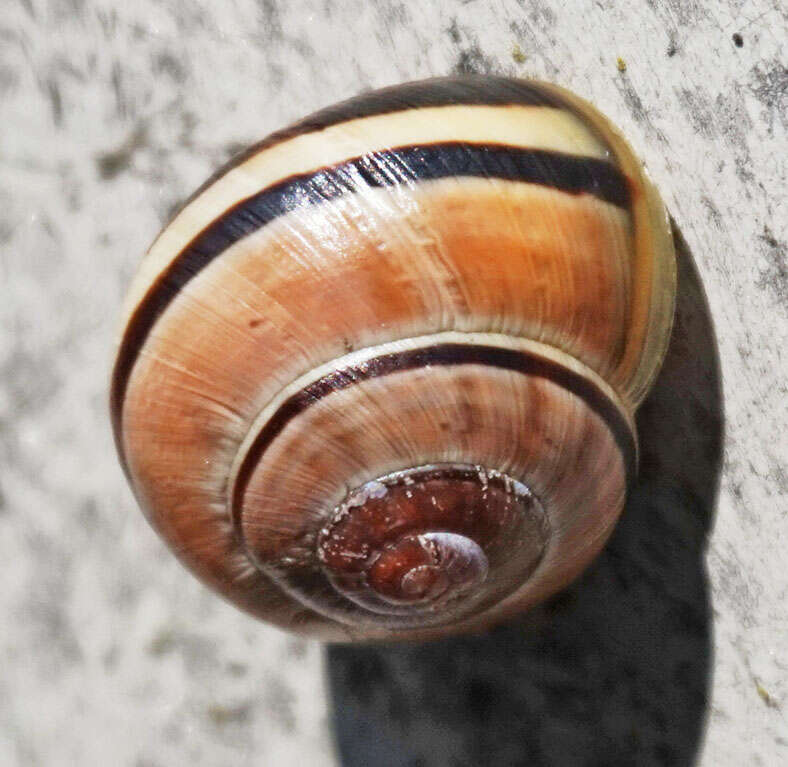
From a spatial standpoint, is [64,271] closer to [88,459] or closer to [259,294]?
[88,459]

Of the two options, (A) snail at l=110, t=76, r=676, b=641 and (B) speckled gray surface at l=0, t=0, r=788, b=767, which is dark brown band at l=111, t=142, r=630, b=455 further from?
(B) speckled gray surface at l=0, t=0, r=788, b=767

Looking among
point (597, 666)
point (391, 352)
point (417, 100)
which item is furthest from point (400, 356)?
point (597, 666)

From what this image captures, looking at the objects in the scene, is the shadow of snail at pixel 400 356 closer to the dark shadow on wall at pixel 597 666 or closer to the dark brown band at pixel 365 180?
the dark brown band at pixel 365 180

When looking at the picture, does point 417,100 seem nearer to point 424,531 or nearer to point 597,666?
point 424,531

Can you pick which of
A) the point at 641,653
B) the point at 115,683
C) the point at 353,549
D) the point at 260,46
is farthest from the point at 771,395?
the point at 115,683

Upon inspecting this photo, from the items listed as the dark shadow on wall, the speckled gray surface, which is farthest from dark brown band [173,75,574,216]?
the dark shadow on wall

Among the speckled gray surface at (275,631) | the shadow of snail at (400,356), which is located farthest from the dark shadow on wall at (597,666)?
the shadow of snail at (400,356)

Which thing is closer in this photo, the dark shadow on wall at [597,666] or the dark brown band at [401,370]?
the dark brown band at [401,370]

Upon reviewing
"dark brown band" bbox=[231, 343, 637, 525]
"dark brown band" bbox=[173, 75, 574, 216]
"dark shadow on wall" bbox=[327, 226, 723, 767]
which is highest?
"dark brown band" bbox=[173, 75, 574, 216]
